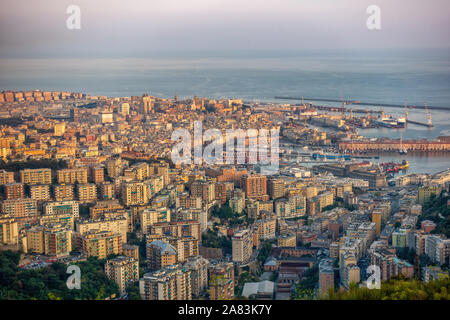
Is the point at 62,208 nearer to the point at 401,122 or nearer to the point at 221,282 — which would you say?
the point at 221,282

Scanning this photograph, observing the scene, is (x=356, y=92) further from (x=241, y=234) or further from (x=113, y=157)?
(x=241, y=234)

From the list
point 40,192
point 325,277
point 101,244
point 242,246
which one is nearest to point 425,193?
point 242,246

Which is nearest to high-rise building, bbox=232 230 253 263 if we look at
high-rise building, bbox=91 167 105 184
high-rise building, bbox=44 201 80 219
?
high-rise building, bbox=44 201 80 219

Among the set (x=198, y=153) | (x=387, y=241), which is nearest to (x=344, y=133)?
(x=198, y=153)

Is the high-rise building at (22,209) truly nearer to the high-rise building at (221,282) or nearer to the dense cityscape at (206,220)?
the dense cityscape at (206,220)

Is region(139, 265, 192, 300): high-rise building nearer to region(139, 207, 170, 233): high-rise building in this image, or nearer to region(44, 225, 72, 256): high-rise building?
region(44, 225, 72, 256): high-rise building
